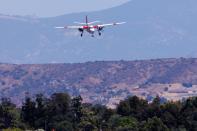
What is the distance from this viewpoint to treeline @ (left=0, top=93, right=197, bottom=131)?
104394 millimetres

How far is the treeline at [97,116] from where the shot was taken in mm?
104394

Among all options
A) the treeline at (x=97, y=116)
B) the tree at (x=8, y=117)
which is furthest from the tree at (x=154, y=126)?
the tree at (x=8, y=117)

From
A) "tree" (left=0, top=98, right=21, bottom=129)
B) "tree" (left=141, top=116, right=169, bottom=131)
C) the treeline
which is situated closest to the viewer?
"tree" (left=141, top=116, right=169, bottom=131)

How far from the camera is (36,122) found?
115562 millimetres

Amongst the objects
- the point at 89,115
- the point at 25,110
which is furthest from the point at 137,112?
the point at 25,110

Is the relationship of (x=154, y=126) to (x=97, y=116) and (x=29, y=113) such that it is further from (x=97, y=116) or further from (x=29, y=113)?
(x=29, y=113)

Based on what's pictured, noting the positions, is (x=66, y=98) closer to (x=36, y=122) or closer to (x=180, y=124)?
(x=36, y=122)

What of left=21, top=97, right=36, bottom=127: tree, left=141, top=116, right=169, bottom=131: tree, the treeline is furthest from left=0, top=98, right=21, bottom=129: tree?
left=141, top=116, right=169, bottom=131: tree

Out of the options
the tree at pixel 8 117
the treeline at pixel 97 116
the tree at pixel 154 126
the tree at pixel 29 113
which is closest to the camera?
the tree at pixel 154 126

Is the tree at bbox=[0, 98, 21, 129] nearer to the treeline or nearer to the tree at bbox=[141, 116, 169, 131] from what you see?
the treeline

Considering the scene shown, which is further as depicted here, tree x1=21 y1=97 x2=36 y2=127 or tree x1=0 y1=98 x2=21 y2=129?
tree x1=21 y1=97 x2=36 y2=127

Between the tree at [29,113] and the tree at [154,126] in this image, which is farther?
the tree at [29,113]

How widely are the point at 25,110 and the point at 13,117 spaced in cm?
515

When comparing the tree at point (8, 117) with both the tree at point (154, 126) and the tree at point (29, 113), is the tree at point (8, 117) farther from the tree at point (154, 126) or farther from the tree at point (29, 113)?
A: the tree at point (154, 126)
